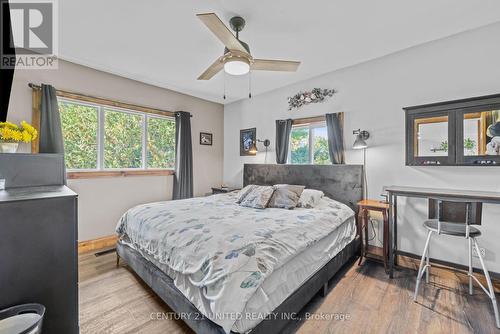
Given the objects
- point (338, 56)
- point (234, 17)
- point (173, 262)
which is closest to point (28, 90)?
point (234, 17)

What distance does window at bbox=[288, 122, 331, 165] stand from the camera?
12.0 feet

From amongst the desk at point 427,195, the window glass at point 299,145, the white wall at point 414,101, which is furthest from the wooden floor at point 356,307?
the window glass at point 299,145

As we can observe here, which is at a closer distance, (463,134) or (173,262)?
(173,262)

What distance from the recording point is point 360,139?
2986 mm

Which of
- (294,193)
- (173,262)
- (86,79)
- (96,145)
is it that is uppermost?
(86,79)

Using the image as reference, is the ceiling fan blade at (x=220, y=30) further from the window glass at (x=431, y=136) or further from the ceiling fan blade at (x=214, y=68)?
the window glass at (x=431, y=136)

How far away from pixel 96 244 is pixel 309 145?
371 cm

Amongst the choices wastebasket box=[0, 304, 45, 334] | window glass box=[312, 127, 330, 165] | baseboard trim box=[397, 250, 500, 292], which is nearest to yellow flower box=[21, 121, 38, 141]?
wastebasket box=[0, 304, 45, 334]

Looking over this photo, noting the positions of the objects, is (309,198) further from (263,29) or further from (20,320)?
(20,320)

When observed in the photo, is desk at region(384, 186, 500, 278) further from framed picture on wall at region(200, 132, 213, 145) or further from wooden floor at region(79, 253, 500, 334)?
framed picture on wall at region(200, 132, 213, 145)

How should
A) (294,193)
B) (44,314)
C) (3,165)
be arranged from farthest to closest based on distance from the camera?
(294,193) → (3,165) → (44,314)

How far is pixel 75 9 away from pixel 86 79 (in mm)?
1439

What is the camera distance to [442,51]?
2.57 metres

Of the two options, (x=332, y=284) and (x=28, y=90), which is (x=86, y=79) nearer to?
(x=28, y=90)
